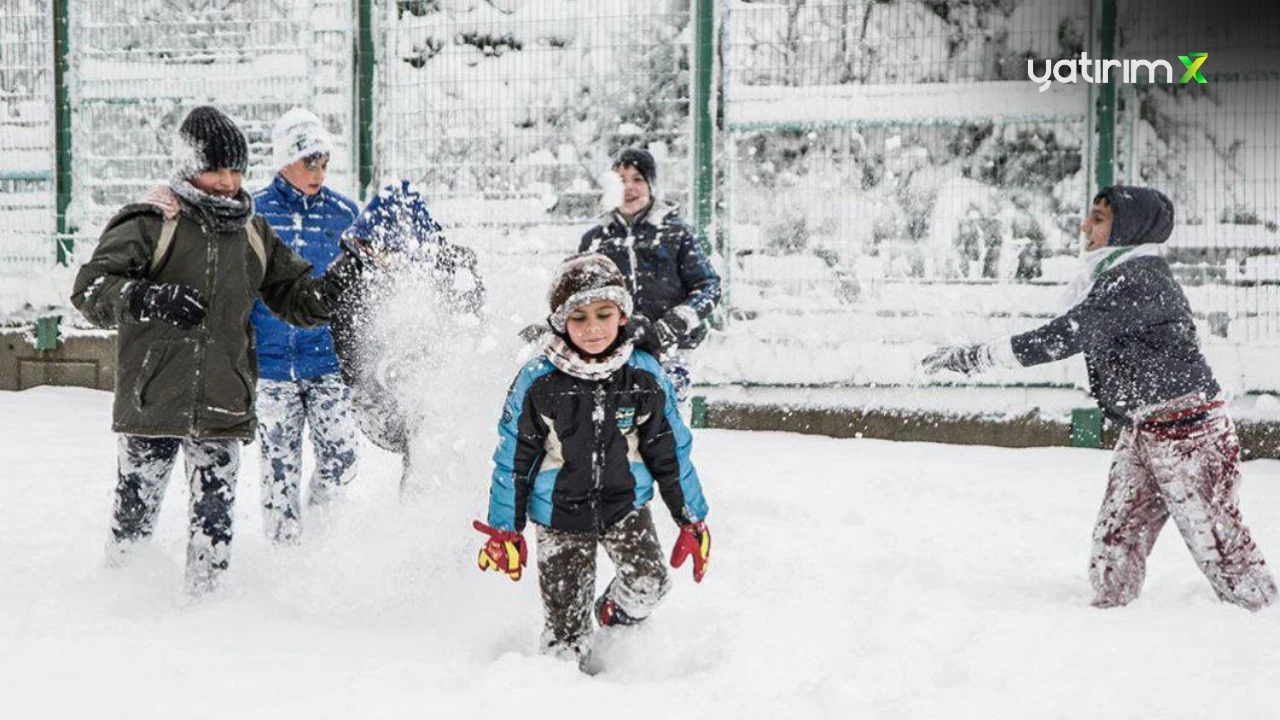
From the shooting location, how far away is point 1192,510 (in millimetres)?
4305

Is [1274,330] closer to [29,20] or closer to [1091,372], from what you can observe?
[1091,372]

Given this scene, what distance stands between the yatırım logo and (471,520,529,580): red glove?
5803 mm

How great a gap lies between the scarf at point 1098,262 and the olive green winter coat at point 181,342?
9.67ft

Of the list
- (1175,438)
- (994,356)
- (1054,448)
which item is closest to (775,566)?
(994,356)

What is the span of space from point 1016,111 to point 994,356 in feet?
13.8

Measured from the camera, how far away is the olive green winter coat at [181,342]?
4055 mm

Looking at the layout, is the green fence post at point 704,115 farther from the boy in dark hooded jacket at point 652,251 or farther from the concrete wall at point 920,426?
the boy in dark hooded jacket at point 652,251

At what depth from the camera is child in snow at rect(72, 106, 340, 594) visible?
13.3 ft

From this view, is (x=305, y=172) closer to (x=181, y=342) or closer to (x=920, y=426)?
(x=181, y=342)

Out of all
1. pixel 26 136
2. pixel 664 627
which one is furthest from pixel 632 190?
pixel 26 136

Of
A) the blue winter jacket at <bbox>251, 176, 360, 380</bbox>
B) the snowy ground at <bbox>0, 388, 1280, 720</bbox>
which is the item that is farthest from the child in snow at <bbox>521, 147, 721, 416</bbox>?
the blue winter jacket at <bbox>251, 176, 360, 380</bbox>

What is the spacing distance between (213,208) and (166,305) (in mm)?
455

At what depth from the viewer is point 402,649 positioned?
151 inches

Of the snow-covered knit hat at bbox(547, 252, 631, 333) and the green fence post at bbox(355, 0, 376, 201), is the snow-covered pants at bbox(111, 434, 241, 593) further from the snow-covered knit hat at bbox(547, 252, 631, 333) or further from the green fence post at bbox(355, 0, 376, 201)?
the green fence post at bbox(355, 0, 376, 201)
